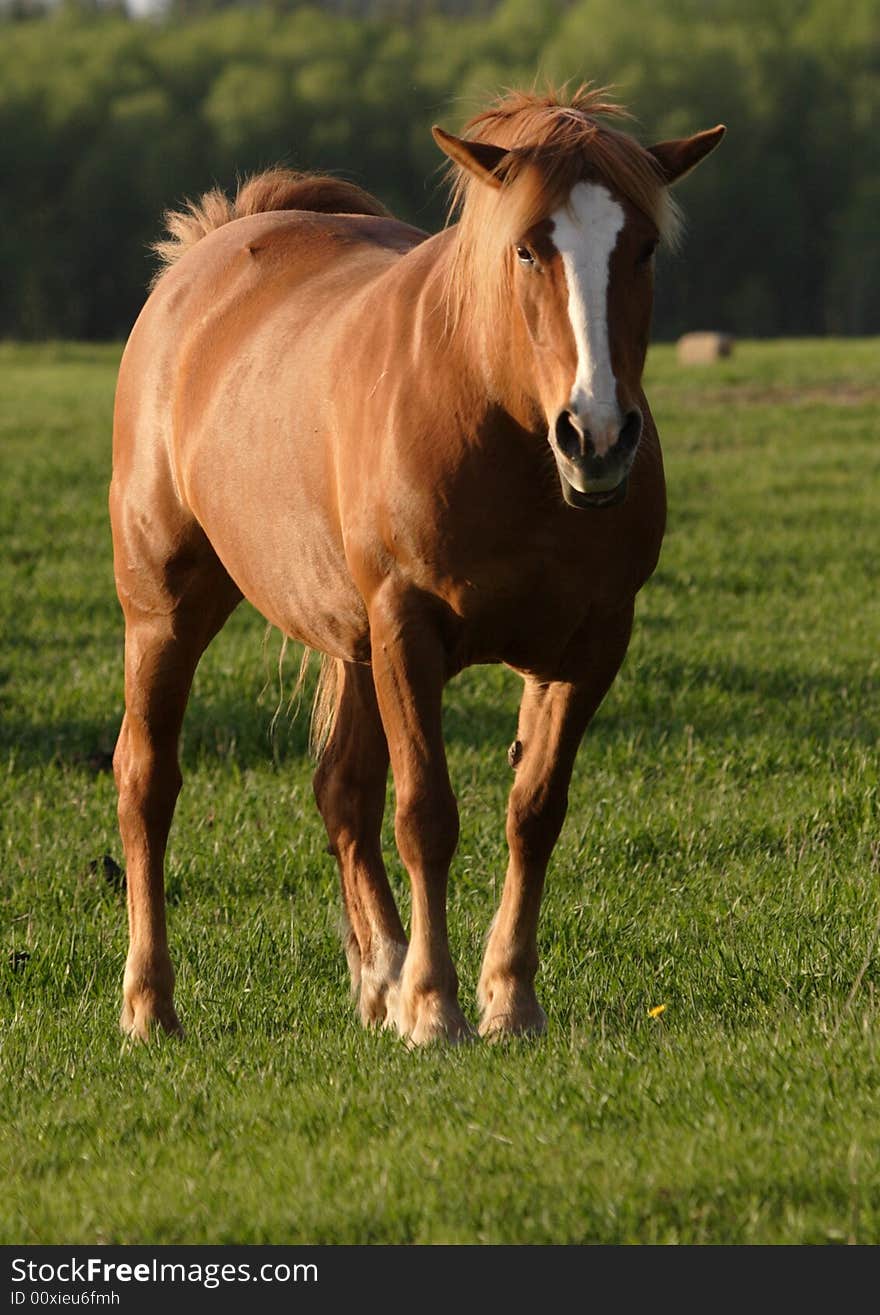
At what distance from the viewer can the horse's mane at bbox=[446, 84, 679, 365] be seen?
13.2ft

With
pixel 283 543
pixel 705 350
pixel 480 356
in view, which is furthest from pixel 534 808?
pixel 705 350

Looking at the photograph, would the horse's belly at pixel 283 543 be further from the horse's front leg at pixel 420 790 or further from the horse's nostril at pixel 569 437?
the horse's nostril at pixel 569 437

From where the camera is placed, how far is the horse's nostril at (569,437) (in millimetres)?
3766

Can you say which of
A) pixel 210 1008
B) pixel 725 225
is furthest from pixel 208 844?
pixel 725 225

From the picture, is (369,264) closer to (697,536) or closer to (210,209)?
(210,209)

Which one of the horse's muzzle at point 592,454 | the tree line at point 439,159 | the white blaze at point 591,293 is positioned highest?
the white blaze at point 591,293

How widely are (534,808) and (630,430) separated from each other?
4.50ft

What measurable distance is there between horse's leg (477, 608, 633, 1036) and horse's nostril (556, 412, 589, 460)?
86cm

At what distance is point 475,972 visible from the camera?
211 inches

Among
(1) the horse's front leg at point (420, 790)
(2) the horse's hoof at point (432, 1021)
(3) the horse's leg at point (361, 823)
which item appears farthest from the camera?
(3) the horse's leg at point (361, 823)

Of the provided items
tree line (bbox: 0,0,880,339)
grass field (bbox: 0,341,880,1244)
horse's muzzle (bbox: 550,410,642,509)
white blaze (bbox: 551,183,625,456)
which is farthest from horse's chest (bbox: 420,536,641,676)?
tree line (bbox: 0,0,880,339)

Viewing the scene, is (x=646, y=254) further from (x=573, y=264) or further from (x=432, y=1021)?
(x=432, y=1021)

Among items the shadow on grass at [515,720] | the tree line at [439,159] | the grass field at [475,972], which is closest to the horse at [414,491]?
the grass field at [475,972]

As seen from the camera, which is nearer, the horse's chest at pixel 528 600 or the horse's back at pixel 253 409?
the horse's chest at pixel 528 600
